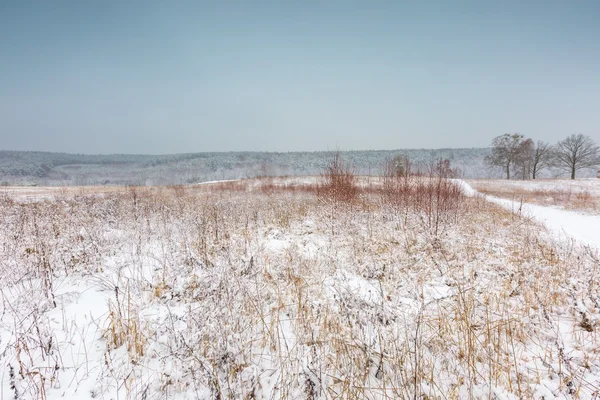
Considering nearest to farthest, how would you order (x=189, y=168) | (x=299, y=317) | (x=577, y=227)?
(x=299, y=317) < (x=577, y=227) < (x=189, y=168)

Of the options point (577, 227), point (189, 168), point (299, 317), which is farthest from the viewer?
point (189, 168)

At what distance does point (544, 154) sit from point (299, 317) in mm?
63860

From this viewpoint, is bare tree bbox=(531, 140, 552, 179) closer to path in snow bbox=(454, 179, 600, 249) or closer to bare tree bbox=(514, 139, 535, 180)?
bare tree bbox=(514, 139, 535, 180)

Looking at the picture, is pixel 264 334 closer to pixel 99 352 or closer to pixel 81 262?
pixel 99 352

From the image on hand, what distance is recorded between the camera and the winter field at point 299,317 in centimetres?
238

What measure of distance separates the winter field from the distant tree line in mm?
50035

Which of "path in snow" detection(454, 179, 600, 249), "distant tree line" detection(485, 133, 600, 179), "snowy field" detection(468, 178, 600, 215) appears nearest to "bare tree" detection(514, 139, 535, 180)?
"distant tree line" detection(485, 133, 600, 179)

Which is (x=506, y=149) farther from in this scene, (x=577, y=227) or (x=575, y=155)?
(x=577, y=227)

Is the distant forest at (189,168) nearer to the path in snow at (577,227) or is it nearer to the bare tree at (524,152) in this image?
the bare tree at (524,152)

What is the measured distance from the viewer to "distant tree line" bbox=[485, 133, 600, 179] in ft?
141

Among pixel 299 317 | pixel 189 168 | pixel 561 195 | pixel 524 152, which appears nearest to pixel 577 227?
pixel 299 317

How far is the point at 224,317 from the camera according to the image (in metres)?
2.97

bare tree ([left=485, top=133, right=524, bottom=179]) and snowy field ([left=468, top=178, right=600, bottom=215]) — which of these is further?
bare tree ([left=485, top=133, right=524, bottom=179])

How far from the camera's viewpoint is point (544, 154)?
4778cm
